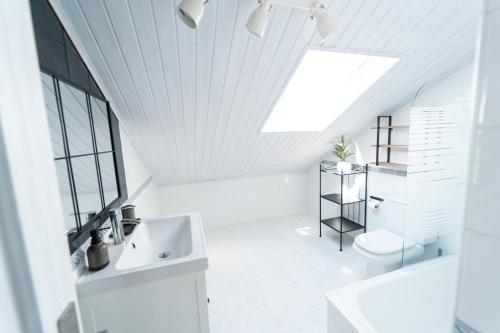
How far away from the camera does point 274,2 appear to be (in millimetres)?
1114

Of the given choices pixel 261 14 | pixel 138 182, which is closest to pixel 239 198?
pixel 138 182

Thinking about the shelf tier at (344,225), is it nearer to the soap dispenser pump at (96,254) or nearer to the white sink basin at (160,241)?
the white sink basin at (160,241)

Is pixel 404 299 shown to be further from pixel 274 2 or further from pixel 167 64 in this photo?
pixel 167 64

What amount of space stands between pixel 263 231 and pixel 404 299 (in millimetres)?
2025

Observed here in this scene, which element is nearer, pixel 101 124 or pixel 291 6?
pixel 291 6

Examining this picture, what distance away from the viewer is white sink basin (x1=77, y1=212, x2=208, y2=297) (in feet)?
3.24

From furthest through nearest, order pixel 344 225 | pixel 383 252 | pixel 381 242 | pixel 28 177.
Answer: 1. pixel 344 225
2. pixel 381 242
3. pixel 383 252
4. pixel 28 177

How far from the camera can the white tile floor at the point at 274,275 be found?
178cm

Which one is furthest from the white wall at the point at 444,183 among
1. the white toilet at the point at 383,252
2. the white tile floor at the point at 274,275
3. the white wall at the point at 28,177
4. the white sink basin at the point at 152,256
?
the white wall at the point at 28,177

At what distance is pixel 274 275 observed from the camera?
231 cm

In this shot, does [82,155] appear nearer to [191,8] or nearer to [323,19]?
[191,8]

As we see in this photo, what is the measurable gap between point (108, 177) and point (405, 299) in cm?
217

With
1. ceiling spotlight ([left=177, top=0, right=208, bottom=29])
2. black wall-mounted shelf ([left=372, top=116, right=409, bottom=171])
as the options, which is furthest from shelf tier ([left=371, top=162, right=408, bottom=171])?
ceiling spotlight ([left=177, top=0, right=208, bottom=29])

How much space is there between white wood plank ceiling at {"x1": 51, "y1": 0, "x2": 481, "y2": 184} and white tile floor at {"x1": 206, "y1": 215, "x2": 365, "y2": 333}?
4.55 feet
